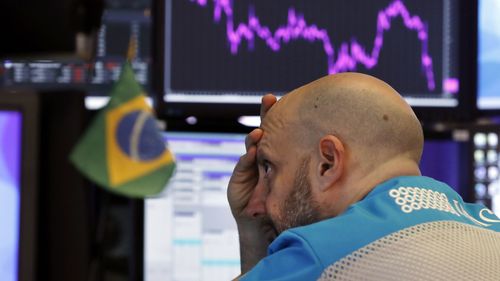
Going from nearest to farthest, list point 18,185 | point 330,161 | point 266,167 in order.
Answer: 1. point 330,161
2. point 266,167
3. point 18,185

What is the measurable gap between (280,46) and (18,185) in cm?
58

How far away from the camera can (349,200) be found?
113 centimetres

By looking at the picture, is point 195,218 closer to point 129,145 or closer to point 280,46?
point 129,145

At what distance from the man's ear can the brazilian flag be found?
478 millimetres

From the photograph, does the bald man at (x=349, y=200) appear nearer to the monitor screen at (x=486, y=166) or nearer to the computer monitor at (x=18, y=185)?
the computer monitor at (x=18, y=185)

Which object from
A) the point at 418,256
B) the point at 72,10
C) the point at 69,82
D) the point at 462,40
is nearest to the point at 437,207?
the point at 418,256

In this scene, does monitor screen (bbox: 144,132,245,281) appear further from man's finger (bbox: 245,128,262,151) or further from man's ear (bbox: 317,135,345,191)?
man's ear (bbox: 317,135,345,191)

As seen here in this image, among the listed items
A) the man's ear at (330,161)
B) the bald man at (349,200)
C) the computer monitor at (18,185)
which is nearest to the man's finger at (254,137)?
the bald man at (349,200)

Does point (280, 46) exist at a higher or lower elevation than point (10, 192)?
higher

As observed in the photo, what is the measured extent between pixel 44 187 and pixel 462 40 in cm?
83

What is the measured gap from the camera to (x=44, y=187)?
54.0 inches

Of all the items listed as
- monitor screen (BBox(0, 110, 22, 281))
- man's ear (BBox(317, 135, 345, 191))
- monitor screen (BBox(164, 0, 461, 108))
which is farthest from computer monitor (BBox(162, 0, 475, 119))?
man's ear (BBox(317, 135, 345, 191))

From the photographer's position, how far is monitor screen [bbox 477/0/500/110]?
1.80m

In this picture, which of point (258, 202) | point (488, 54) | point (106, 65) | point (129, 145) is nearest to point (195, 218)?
point (129, 145)
